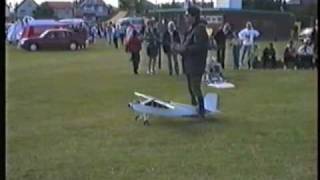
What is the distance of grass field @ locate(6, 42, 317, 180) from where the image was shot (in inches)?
197

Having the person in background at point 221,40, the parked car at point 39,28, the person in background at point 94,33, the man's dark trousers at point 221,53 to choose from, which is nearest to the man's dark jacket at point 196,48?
the person in background at point 221,40

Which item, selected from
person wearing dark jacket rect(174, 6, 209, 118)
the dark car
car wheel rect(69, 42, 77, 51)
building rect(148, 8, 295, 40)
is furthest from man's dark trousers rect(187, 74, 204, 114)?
car wheel rect(69, 42, 77, 51)

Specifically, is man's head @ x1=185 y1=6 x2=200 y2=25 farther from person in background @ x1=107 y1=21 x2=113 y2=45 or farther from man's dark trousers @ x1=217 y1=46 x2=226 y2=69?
person in background @ x1=107 y1=21 x2=113 y2=45

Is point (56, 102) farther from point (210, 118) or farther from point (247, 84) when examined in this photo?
point (247, 84)

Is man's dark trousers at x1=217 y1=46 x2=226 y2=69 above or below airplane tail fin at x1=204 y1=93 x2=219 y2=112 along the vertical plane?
below

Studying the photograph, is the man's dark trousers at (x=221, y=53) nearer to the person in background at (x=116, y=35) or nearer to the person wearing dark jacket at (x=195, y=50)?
the person wearing dark jacket at (x=195, y=50)

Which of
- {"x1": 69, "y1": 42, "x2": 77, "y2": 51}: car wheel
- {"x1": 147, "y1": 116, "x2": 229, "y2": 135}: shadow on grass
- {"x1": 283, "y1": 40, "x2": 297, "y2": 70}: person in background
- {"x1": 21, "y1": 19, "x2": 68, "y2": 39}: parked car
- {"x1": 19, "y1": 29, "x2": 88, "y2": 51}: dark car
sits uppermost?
{"x1": 147, "y1": 116, "x2": 229, "y2": 135}: shadow on grass

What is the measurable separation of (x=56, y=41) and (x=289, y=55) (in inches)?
526

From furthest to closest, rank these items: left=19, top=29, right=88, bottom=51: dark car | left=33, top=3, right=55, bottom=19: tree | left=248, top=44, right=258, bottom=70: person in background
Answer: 1. left=19, top=29, right=88, bottom=51: dark car
2. left=248, top=44, right=258, bottom=70: person in background
3. left=33, top=3, right=55, bottom=19: tree

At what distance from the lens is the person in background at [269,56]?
15022 mm

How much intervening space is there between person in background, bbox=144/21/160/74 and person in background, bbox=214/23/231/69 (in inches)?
48.5

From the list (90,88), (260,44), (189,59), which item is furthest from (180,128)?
(260,44)

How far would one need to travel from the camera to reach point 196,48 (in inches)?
301

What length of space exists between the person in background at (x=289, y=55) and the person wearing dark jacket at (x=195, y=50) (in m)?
7.01
